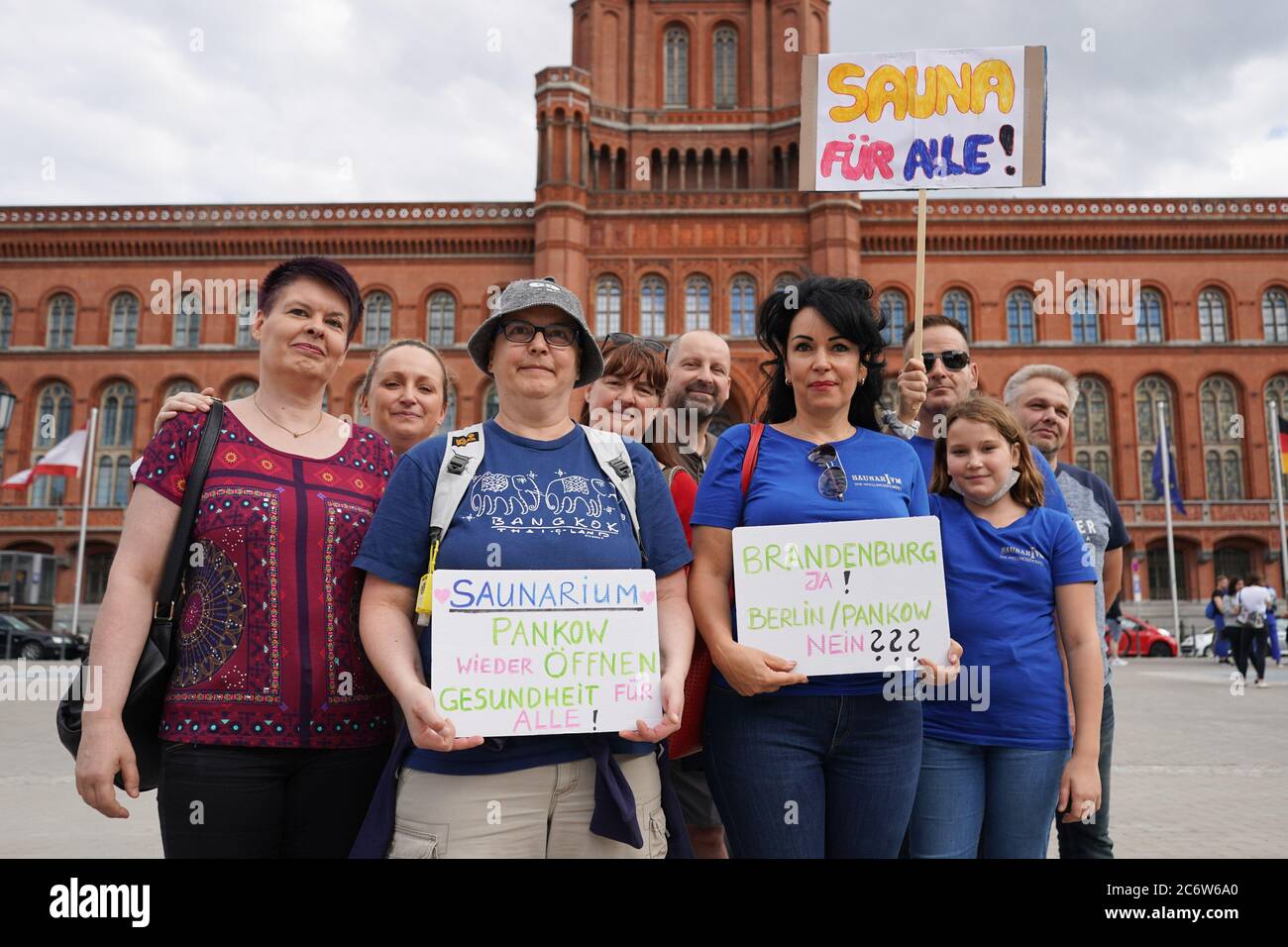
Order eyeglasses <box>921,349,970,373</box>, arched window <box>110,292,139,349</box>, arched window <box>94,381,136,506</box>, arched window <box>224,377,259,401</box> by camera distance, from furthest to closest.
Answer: arched window <box>110,292,139,349</box>
arched window <box>224,377,259,401</box>
arched window <box>94,381,136,506</box>
eyeglasses <box>921,349,970,373</box>

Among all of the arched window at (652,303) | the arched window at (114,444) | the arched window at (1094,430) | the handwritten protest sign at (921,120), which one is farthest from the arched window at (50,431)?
the arched window at (1094,430)

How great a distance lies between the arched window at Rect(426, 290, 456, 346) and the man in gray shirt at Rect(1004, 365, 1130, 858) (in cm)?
3062

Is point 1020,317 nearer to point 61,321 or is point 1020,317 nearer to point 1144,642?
point 1144,642

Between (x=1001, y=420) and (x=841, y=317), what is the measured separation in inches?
31.4

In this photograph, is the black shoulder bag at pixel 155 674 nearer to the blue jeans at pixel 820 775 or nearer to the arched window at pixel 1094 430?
the blue jeans at pixel 820 775

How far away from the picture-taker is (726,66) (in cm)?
3575

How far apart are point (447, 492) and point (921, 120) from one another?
112 inches

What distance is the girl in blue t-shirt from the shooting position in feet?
8.80

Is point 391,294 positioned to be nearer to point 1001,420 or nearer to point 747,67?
point 747,67

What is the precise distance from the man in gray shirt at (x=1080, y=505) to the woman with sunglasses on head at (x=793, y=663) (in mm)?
1362

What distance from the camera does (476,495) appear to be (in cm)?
226

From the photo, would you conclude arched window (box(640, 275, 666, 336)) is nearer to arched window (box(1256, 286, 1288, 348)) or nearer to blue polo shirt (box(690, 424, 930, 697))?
arched window (box(1256, 286, 1288, 348))

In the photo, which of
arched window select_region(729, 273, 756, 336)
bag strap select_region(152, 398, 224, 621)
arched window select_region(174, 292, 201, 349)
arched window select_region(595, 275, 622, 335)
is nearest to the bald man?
bag strap select_region(152, 398, 224, 621)

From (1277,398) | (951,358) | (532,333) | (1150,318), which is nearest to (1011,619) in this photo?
(951,358)
